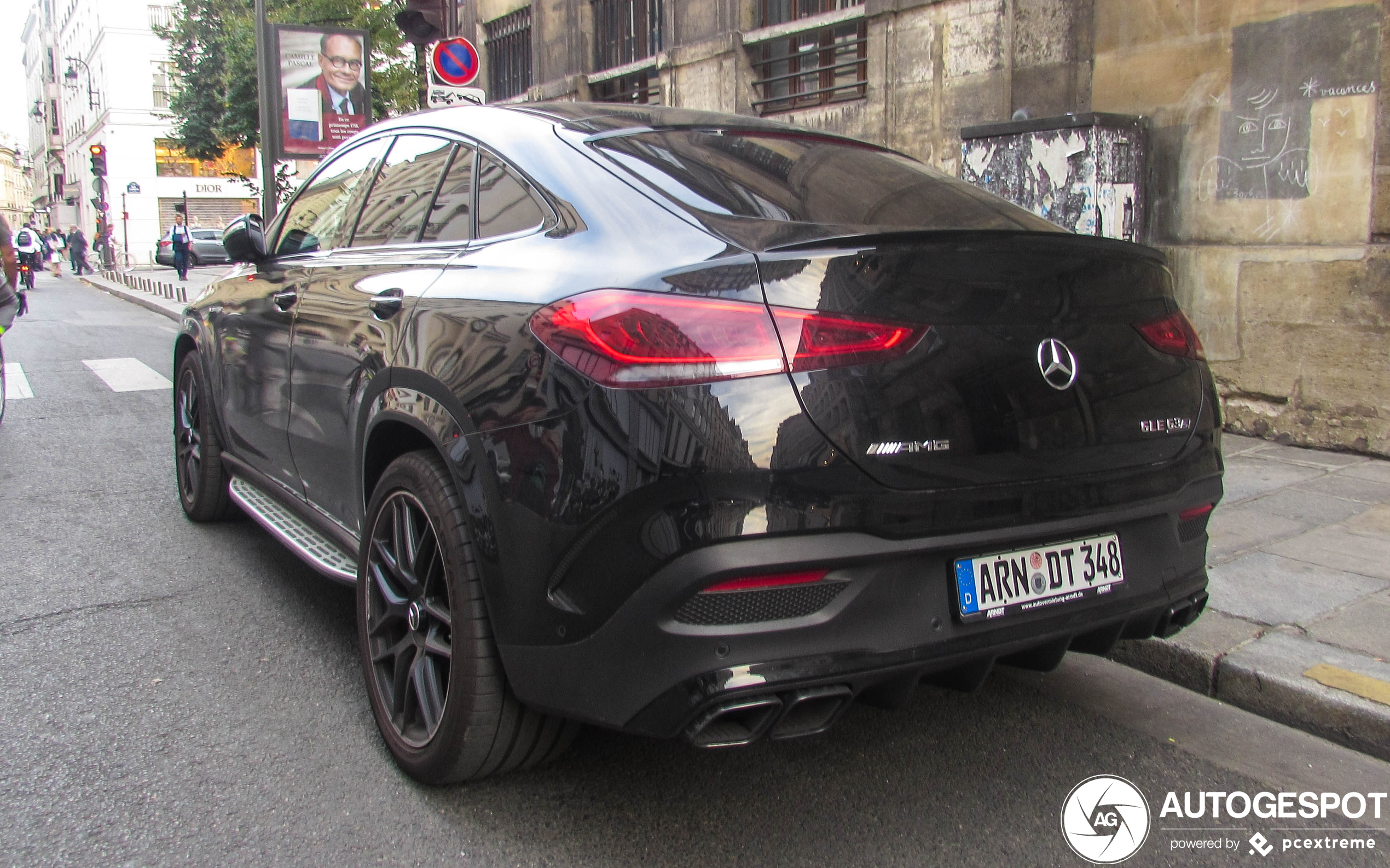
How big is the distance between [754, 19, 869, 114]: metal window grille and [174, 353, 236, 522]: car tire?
22.0 feet

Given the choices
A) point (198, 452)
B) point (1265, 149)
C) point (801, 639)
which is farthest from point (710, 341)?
point (1265, 149)

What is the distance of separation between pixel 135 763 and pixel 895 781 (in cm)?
186

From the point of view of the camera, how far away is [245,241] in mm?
4004

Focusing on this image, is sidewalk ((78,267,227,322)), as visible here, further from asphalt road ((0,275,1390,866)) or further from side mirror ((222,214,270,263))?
asphalt road ((0,275,1390,866))

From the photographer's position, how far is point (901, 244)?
7.36 ft

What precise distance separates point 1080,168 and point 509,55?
11327mm

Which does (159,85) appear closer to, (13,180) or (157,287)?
(157,287)

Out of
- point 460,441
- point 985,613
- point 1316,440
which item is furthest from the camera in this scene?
point 1316,440

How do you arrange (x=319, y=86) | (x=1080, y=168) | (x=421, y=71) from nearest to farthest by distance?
(x=1080, y=168)
(x=421, y=71)
(x=319, y=86)

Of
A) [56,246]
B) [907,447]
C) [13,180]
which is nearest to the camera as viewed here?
[907,447]

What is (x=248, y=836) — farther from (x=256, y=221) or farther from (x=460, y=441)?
(x=256, y=221)

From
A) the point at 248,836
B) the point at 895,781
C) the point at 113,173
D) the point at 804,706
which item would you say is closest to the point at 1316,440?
the point at 895,781

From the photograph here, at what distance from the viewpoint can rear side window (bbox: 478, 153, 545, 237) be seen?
2668 millimetres

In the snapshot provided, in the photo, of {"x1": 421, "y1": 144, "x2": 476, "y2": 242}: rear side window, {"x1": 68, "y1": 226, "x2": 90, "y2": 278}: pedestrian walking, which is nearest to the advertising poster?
{"x1": 421, "y1": 144, "x2": 476, "y2": 242}: rear side window
